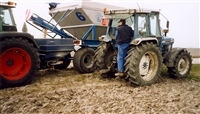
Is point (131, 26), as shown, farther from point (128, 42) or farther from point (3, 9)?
point (3, 9)

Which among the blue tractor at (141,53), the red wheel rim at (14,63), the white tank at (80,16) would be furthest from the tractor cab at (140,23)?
the red wheel rim at (14,63)

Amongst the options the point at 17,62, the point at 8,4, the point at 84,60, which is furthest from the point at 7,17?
the point at 84,60

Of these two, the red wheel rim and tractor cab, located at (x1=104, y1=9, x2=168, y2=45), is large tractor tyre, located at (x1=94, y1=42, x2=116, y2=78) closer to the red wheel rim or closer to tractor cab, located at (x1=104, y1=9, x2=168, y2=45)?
tractor cab, located at (x1=104, y1=9, x2=168, y2=45)

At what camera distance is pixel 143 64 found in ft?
17.3

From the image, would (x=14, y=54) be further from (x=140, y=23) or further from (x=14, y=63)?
(x=140, y=23)

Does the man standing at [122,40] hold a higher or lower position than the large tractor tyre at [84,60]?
higher

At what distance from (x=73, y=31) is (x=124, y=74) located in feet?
11.3

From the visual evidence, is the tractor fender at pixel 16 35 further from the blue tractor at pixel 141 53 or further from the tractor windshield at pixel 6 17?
the blue tractor at pixel 141 53

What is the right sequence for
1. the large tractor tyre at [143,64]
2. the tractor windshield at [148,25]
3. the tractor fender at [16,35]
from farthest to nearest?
the tractor windshield at [148,25]
the large tractor tyre at [143,64]
the tractor fender at [16,35]

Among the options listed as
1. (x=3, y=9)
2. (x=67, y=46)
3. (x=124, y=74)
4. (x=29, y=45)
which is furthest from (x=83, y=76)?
(x=3, y=9)

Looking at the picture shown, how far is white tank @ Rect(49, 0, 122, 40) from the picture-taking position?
7074 mm

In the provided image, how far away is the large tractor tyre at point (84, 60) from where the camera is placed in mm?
6679

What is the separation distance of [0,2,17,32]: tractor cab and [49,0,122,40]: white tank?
2325mm

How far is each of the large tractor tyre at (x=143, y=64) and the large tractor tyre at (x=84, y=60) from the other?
207cm
